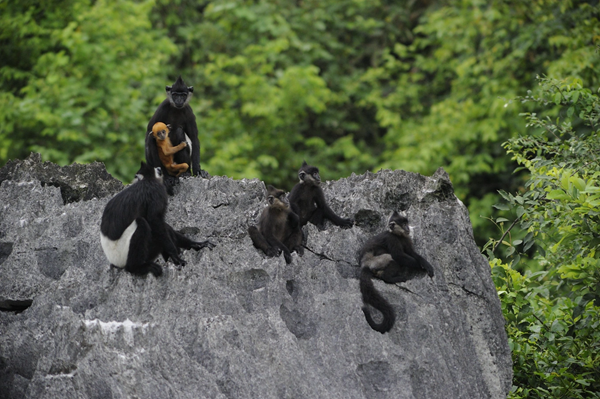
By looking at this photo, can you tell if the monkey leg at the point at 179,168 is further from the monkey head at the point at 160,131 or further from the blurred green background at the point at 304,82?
the blurred green background at the point at 304,82

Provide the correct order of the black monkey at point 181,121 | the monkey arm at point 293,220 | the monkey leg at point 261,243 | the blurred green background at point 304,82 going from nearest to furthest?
the monkey leg at point 261,243
the monkey arm at point 293,220
the black monkey at point 181,121
the blurred green background at point 304,82

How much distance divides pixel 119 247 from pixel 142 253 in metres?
0.18

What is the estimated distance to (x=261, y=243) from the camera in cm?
457

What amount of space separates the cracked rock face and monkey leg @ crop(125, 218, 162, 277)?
69 mm

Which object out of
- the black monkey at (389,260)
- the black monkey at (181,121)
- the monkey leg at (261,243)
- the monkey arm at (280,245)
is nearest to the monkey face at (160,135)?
the black monkey at (181,121)

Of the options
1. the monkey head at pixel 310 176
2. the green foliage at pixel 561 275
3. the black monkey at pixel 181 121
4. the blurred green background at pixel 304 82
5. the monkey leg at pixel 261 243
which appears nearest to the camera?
the monkey leg at pixel 261 243

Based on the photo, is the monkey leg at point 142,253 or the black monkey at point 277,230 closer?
the monkey leg at point 142,253

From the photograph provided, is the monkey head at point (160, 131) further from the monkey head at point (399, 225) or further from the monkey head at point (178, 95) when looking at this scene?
the monkey head at point (399, 225)

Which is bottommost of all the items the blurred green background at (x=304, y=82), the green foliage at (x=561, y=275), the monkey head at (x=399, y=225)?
the blurred green background at (x=304, y=82)

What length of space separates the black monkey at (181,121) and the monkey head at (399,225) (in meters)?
2.11

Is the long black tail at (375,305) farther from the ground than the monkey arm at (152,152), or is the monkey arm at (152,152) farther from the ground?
the long black tail at (375,305)

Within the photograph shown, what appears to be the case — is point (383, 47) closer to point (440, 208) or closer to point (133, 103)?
point (133, 103)

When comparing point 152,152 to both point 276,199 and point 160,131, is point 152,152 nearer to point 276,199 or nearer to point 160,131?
point 160,131

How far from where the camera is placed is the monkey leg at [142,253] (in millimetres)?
4414
